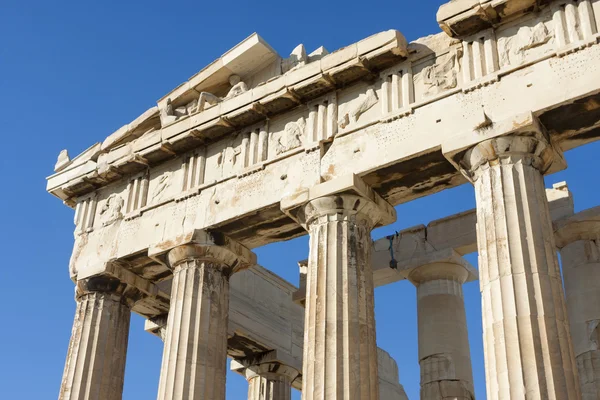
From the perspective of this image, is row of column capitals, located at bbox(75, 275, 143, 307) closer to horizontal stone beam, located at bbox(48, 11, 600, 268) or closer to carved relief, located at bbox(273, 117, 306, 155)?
horizontal stone beam, located at bbox(48, 11, 600, 268)

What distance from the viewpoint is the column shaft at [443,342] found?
25.0 meters

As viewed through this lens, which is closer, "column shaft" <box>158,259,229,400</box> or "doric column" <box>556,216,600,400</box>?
"column shaft" <box>158,259,229,400</box>

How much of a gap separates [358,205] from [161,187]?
6.56 metres

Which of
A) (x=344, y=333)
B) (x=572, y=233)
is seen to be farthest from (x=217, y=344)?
(x=572, y=233)

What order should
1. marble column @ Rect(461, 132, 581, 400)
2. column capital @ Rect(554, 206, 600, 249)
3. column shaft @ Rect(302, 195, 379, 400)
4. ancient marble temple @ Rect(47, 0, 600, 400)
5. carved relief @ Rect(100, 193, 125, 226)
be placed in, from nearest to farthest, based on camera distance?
marble column @ Rect(461, 132, 581, 400) → ancient marble temple @ Rect(47, 0, 600, 400) → column shaft @ Rect(302, 195, 379, 400) → column capital @ Rect(554, 206, 600, 249) → carved relief @ Rect(100, 193, 125, 226)

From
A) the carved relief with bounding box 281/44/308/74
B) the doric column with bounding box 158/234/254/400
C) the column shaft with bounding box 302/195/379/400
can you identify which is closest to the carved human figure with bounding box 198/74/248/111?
the carved relief with bounding box 281/44/308/74

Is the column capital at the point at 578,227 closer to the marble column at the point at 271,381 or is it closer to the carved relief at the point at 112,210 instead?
the marble column at the point at 271,381

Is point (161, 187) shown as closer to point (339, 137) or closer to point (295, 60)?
point (295, 60)

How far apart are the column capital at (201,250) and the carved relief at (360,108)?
4432 millimetres

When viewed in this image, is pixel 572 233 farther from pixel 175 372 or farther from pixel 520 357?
pixel 175 372

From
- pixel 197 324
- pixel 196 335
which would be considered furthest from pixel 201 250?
pixel 196 335

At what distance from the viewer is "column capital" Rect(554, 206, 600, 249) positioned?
80.2 ft

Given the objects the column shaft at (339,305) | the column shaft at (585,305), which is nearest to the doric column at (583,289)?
the column shaft at (585,305)

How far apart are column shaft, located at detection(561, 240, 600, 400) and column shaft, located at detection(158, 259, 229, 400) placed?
8.95m
